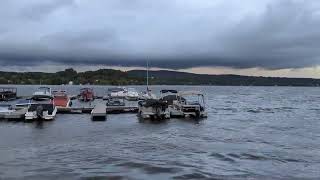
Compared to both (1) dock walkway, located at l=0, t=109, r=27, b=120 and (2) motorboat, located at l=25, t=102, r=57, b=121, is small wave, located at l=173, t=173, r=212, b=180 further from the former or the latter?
(1) dock walkway, located at l=0, t=109, r=27, b=120

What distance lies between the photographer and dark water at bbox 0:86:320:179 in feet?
91.5

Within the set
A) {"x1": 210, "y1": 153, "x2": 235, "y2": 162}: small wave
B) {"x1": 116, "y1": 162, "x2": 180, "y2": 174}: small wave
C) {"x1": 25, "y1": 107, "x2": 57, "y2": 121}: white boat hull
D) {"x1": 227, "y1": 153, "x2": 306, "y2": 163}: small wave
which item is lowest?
{"x1": 227, "y1": 153, "x2": 306, "y2": 163}: small wave

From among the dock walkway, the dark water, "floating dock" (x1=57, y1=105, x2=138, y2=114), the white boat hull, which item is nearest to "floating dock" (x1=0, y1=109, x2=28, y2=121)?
the dock walkway

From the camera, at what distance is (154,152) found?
35719 millimetres

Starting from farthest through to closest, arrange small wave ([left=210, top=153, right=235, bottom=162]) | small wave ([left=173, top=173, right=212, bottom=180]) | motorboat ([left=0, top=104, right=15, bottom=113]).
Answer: motorboat ([left=0, top=104, right=15, bottom=113])
small wave ([left=210, top=153, right=235, bottom=162])
small wave ([left=173, top=173, right=212, bottom=180])

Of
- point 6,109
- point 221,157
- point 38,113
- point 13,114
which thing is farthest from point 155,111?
point 221,157

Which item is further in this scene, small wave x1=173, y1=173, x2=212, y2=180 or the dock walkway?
the dock walkway

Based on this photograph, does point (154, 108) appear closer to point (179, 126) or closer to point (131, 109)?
point (179, 126)

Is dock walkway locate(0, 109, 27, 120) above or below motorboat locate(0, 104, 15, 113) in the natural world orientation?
below

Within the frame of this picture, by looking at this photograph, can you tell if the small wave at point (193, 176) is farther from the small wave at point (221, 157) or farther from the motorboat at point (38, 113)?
the motorboat at point (38, 113)

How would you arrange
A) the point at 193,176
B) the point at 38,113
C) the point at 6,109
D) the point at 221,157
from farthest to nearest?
the point at 6,109 < the point at 38,113 < the point at 221,157 < the point at 193,176

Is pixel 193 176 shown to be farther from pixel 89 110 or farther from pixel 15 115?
pixel 89 110

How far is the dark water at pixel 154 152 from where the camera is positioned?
27875mm

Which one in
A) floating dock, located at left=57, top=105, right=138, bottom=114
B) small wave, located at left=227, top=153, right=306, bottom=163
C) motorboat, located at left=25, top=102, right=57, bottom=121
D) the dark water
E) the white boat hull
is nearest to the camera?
the dark water
